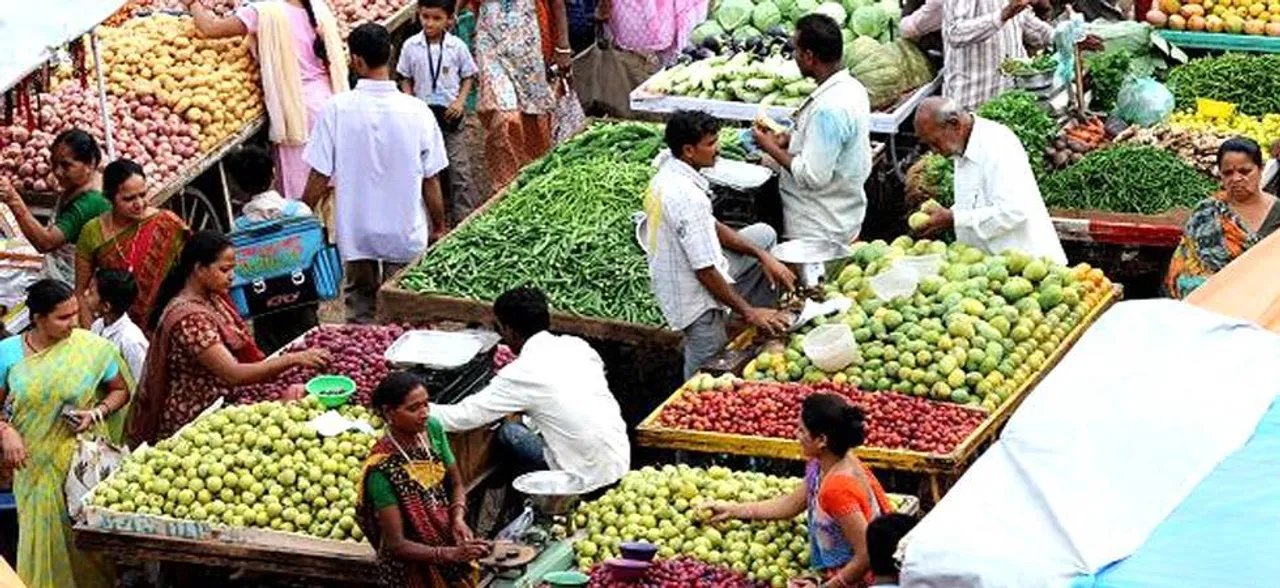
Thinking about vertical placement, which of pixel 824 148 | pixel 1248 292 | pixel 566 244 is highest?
pixel 1248 292

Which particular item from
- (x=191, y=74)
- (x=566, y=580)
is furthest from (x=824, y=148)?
(x=191, y=74)

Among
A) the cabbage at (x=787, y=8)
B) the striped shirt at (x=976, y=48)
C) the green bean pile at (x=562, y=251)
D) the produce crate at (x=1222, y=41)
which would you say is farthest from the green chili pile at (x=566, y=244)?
the produce crate at (x=1222, y=41)

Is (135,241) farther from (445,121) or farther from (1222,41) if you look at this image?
(1222,41)

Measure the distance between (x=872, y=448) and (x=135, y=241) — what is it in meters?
3.08

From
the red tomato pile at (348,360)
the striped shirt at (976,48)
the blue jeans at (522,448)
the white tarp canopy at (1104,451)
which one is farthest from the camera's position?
the striped shirt at (976,48)

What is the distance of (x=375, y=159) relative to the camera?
11922 mm

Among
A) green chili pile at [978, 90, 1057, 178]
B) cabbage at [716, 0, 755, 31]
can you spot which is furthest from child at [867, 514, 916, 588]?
cabbage at [716, 0, 755, 31]

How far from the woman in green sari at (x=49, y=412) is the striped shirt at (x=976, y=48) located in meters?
5.16

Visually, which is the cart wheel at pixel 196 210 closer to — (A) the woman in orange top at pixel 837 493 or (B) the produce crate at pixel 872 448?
(B) the produce crate at pixel 872 448

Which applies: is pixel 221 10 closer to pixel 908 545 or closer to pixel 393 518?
pixel 393 518

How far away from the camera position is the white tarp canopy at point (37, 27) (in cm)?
995

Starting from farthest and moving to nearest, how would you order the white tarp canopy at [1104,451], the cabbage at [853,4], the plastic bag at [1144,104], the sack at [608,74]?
the sack at [608,74] < the cabbage at [853,4] < the plastic bag at [1144,104] < the white tarp canopy at [1104,451]

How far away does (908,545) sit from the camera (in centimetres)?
589

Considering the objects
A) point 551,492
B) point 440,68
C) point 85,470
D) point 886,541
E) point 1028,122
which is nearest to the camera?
point 886,541
